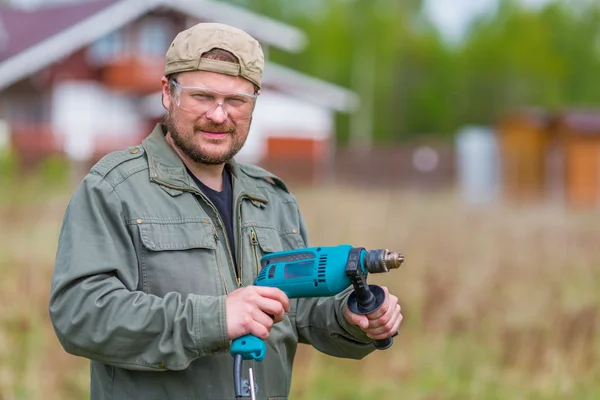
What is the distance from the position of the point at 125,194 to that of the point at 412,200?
35.7ft

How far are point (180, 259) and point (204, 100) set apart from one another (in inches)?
17.3

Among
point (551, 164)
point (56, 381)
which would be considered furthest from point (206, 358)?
point (551, 164)

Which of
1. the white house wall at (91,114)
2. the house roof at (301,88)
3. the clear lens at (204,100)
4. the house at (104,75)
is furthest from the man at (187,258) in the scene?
the house roof at (301,88)

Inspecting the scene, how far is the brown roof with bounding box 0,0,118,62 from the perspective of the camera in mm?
23984

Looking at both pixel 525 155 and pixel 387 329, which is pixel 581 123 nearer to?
pixel 525 155

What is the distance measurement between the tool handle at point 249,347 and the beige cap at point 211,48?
72 cm

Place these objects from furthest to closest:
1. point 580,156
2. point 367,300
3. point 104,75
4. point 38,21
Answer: point 38,21 → point 104,75 → point 580,156 → point 367,300

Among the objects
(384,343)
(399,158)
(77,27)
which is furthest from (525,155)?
(384,343)

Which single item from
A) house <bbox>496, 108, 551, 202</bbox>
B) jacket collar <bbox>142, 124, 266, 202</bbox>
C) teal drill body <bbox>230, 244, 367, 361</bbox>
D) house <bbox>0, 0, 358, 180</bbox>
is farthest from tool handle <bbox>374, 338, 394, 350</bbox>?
house <bbox>0, 0, 358, 180</bbox>

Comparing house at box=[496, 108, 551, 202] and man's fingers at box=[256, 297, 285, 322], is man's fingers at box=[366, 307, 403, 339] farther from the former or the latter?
house at box=[496, 108, 551, 202]

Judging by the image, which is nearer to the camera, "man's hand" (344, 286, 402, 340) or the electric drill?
the electric drill

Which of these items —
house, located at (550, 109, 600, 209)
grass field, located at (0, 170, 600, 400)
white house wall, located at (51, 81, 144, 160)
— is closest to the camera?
grass field, located at (0, 170, 600, 400)

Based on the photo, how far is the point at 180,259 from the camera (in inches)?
92.4

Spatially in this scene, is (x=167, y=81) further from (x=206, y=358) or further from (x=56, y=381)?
(x=56, y=381)
